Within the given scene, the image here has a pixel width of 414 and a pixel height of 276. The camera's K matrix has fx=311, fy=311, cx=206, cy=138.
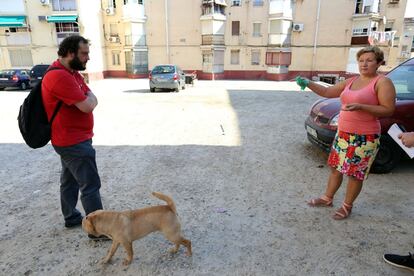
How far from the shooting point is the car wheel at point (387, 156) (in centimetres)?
468

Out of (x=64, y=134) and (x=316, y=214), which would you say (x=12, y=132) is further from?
(x=316, y=214)

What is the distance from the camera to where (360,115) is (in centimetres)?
308

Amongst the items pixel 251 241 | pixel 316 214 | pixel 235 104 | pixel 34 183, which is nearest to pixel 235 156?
pixel 316 214

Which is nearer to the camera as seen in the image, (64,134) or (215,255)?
(64,134)

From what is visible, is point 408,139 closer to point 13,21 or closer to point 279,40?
point 279,40

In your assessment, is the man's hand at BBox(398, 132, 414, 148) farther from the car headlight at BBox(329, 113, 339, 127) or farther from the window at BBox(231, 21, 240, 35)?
the window at BBox(231, 21, 240, 35)

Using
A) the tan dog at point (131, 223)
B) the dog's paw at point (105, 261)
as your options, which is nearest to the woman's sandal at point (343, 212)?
the tan dog at point (131, 223)

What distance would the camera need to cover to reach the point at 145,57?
27.9 metres

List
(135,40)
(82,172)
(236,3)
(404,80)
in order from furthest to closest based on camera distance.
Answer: (236,3) → (135,40) → (404,80) → (82,172)

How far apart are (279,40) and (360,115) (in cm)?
2530

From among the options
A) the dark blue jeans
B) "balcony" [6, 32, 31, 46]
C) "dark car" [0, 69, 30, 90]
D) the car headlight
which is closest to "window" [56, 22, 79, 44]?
"balcony" [6, 32, 31, 46]

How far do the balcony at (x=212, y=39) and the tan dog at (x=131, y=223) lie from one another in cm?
2574

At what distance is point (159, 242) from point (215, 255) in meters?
0.58

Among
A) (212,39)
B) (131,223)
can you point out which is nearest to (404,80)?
(131,223)
